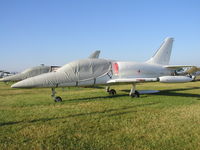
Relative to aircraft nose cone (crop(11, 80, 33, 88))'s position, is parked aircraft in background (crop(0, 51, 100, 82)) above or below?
above

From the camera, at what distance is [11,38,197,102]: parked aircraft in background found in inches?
424

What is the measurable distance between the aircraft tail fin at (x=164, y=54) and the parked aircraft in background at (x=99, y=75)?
1.39 m

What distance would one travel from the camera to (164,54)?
1717 cm

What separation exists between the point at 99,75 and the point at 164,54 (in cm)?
766

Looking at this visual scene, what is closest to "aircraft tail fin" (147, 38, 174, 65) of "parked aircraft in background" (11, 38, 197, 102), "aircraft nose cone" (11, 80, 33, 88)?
"parked aircraft in background" (11, 38, 197, 102)

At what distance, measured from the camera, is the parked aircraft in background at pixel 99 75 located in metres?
10.8

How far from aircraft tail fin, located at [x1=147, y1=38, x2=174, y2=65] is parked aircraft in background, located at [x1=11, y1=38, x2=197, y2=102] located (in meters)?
1.39

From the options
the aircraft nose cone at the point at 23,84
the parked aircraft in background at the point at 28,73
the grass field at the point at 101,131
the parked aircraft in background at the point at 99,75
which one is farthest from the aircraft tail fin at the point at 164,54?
the parked aircraft in background at the point at 28,73

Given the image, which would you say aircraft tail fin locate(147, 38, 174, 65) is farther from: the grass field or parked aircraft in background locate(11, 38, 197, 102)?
the grass field

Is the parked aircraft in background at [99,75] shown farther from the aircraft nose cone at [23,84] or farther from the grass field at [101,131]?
the grass field at [101,131]

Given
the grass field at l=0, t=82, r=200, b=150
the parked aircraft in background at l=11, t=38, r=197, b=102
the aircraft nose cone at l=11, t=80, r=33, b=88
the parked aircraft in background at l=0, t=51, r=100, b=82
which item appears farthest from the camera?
the parked aircraft in background at l=0, t=51, r=100, b=82

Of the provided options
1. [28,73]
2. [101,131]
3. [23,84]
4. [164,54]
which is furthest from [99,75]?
[28,73]

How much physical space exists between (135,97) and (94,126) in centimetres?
738

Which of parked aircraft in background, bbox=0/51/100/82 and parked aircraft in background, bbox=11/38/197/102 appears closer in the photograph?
parked aircraft in background, bbox=11/38/197/102
